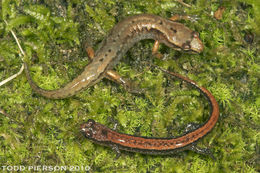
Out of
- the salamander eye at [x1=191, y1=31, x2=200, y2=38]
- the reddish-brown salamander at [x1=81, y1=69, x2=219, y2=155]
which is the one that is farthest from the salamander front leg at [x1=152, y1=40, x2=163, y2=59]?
the reddish-brown salamander at [x1=81, y1=69, x2=219, y2=155]

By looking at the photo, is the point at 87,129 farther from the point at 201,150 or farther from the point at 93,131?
the point at 201,150

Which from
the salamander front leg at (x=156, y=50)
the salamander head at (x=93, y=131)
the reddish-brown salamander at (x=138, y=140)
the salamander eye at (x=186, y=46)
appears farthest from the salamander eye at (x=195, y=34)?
the salamander head at (x=93, y=131)

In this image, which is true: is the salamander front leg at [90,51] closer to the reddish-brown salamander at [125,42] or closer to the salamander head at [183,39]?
the reddish-brown salamander at [125,42]

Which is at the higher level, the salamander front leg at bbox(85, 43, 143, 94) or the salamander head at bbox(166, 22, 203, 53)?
the salamander head at bbox(166, 22, 203, 53)

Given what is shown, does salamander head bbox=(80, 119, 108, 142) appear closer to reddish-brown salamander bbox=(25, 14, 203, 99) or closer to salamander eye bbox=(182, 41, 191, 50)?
reddish-brown salamander bbox=(25, 14, 203, 99)

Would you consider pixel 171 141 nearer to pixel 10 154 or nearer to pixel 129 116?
pixel 129 116

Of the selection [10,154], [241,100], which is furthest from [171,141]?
[10,154]
